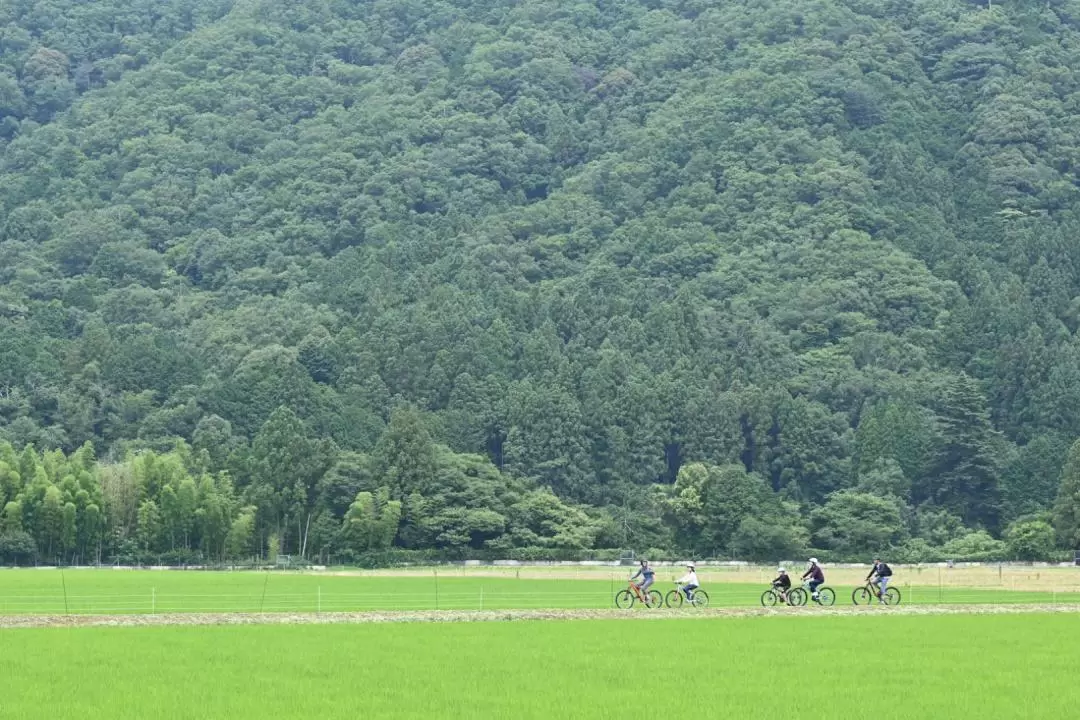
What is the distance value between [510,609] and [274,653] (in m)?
18.8

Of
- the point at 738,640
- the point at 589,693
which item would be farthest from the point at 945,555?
the point at 589,693

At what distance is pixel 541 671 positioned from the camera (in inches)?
1628

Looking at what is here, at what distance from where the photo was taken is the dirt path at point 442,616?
54.8 metres

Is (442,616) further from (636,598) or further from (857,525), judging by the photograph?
(857,525)

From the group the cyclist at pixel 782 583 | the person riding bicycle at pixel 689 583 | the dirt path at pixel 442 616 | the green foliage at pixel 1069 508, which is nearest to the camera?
the dirt path at pixel 442 616

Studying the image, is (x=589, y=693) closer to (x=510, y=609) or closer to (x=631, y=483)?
(x=510, y=609)

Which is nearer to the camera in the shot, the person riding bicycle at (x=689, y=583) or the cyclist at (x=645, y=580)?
the person riding bicycle at (x=689, y=583)

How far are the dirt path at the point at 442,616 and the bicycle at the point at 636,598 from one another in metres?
1.53

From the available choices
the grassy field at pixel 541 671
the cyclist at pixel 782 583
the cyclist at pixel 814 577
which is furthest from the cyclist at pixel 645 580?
the grassy field at pixel 541 671

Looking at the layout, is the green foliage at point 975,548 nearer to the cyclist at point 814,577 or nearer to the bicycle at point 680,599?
the cyclist at point 814,577

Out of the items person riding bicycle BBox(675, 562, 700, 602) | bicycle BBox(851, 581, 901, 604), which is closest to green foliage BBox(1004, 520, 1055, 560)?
bicycle BBox(851, 581, 901, 604)

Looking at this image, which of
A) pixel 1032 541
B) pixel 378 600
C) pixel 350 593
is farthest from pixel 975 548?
pixel 378 600

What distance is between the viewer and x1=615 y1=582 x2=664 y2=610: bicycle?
62062 millimetres

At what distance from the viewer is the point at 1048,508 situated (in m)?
146
